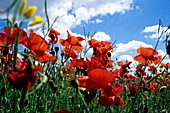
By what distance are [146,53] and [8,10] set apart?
5.57ft

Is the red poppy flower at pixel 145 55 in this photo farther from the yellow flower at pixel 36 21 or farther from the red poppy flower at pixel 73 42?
the yellow flower at pixel 36 21

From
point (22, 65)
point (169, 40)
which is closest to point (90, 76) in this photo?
point (22, 65)

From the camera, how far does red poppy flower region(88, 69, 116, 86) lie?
1200 millimetres

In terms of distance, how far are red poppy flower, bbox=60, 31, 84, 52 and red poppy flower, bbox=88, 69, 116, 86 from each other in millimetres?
1253

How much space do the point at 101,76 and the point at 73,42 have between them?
1293 mm

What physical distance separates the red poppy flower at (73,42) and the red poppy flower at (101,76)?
125 centimetres

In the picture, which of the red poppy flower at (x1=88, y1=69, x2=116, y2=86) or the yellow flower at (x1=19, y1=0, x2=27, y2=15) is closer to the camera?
the yellow flower at (x1=19, y1=0, x2=27, y2=15)

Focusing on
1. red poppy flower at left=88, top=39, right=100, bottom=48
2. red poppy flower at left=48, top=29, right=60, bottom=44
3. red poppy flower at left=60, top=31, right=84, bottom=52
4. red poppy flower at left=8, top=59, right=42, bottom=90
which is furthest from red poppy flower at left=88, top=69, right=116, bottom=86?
red poppy flower at left=48, top=29, right=60, bottom=44

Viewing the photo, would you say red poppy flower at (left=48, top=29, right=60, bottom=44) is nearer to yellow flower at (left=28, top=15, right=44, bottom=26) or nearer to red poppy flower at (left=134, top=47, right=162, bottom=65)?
red poppy flower at (left=134, top=47, right=162, bottom=65)

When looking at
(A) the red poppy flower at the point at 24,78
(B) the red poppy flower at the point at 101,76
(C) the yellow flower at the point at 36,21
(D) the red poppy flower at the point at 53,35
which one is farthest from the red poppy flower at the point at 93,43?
(C) the yellow flower at the point at 36,21

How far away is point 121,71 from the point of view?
361 centimetres

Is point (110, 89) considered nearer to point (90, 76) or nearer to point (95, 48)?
point (90, 76)

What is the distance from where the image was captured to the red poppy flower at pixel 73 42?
247 cm

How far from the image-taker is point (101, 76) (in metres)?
1.20
